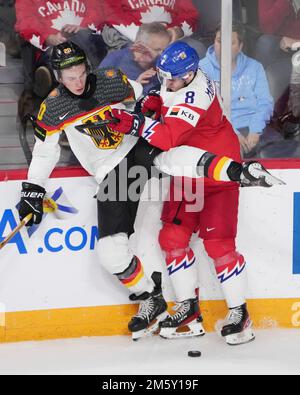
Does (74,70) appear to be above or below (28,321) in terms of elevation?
above

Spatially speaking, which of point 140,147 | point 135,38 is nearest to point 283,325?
point 140,147

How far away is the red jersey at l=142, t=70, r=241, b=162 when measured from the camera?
4.15 metres

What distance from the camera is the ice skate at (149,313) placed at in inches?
181

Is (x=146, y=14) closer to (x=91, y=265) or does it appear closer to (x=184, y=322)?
(x=91, y=265)

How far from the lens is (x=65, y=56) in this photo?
14.0 feet

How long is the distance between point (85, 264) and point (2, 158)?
2.04 ft

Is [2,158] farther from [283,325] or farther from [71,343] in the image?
[283,325]

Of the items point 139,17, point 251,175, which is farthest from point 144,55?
point 251,175

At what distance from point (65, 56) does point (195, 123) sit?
0.62 m

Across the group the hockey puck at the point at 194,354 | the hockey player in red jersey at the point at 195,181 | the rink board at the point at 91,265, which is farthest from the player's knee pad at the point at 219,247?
the hockey puck at the point at 194,354

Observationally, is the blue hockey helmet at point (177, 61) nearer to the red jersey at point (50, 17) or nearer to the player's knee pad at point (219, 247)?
the red jersey at point (50, 17)

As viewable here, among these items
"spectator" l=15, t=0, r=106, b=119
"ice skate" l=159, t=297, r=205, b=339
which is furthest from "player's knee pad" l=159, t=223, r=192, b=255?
"spectator" l=15, t=0, r=106, b=119

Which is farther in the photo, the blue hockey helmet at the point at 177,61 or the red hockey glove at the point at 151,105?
the red hockey glove at the point at 151,105

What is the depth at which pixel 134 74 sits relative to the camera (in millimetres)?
4621
